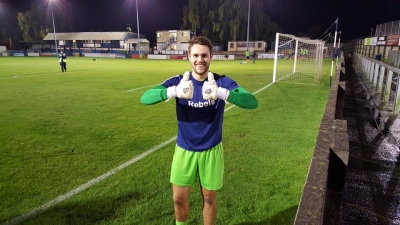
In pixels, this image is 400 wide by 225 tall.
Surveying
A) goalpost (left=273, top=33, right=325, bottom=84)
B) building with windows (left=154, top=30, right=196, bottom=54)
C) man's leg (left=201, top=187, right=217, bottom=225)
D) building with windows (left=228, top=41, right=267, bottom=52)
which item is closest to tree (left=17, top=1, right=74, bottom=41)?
building with windows (left=154, top=30, right=196, bottom=54)

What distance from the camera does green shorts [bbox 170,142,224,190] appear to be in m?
2.78

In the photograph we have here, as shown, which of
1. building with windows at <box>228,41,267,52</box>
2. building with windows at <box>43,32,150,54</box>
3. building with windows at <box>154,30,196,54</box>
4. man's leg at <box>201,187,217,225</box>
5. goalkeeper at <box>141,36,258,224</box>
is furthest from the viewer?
building with windows at <box>43,32,150,54</box>

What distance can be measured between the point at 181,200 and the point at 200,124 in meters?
0.82

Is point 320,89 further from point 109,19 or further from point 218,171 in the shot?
point 109,19

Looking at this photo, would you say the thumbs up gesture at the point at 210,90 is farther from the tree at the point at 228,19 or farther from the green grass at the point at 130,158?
the tree at the point at 228,19

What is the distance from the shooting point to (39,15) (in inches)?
3312

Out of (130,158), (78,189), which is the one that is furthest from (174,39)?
(78,189)

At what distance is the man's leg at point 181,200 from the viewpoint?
288cm

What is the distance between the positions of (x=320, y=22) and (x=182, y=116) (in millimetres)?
110691

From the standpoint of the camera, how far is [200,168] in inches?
110

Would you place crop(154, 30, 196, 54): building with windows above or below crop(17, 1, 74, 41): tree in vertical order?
below

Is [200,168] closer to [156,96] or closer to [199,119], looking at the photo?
[199,119]

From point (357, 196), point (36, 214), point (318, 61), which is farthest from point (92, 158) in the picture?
point (318, 61)

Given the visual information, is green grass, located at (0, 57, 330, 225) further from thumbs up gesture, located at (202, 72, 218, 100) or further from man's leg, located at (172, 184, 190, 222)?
thumbs up gesture, located at (202, 72, 218, 100)
